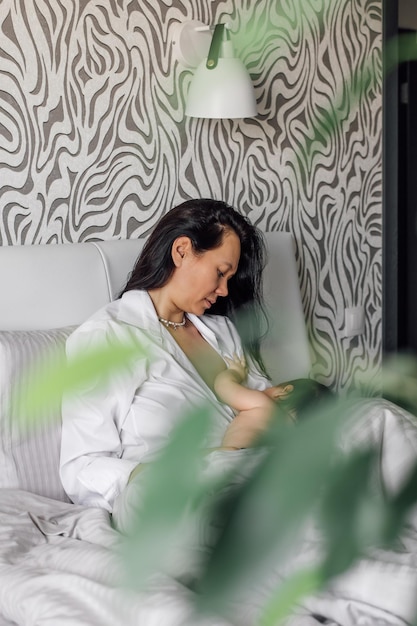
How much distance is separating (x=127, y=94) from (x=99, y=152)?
178 millimetres

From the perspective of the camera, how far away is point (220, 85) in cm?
225

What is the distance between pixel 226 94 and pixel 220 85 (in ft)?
0.18

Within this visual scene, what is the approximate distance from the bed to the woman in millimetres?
75

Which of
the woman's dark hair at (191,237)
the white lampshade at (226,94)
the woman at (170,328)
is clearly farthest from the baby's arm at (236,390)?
the white lampshade at (226,94)

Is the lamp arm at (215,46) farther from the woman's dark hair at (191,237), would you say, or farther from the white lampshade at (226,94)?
the woman's dark hair at (191,237)

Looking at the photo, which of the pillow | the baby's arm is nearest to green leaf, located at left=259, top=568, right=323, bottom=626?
the baby's arm

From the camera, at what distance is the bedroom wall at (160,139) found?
210 centimetres

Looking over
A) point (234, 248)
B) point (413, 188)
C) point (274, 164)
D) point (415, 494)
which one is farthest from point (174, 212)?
point (415, 494)

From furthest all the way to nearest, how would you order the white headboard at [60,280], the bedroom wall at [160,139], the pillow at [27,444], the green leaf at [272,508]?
the bedroom wall at [160,139], the white headboard at [60,280], the pillow at [27,444], the green leaf at [272,508]

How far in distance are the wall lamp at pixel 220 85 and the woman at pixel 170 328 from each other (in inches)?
12.0

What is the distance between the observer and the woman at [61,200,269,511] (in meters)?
1.74

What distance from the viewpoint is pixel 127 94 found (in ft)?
7.41

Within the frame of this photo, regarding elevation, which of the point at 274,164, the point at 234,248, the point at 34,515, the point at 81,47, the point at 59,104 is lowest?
the point at 34,515

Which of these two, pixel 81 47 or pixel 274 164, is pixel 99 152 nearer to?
pixel 81 47
